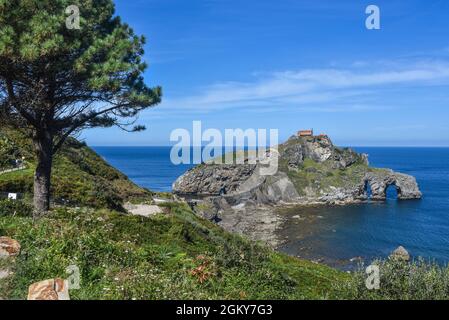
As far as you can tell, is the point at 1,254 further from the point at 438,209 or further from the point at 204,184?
the point at 204,184

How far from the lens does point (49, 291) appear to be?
9.37 m

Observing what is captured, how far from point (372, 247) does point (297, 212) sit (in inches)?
1542

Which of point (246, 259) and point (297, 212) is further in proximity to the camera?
point (297, 212)

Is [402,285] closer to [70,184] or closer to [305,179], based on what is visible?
[70,184]

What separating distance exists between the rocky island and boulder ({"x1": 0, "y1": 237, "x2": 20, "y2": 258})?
96.1 meters

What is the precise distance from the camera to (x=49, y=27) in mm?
15594

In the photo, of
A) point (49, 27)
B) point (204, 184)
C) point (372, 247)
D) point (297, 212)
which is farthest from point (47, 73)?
point (204, 184)

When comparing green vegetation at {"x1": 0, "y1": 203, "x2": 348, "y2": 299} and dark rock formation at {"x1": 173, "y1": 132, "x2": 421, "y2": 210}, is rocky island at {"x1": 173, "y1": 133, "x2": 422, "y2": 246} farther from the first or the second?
green vegetation at {"x1": 0, "y1": 203, "x2": 348, "y2": 299}

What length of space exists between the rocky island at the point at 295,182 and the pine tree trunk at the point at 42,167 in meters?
88.8

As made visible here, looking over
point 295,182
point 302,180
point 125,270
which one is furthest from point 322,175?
point 125,270

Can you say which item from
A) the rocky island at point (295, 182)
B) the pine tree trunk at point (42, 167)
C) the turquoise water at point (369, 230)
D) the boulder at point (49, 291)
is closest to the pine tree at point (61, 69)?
the pine tree trunk at point (42, 167)

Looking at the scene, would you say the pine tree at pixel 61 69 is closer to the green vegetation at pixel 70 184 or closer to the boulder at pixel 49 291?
the green vegetation at pixel 70 184

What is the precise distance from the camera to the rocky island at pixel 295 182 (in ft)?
417

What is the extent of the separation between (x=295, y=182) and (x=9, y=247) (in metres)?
133
